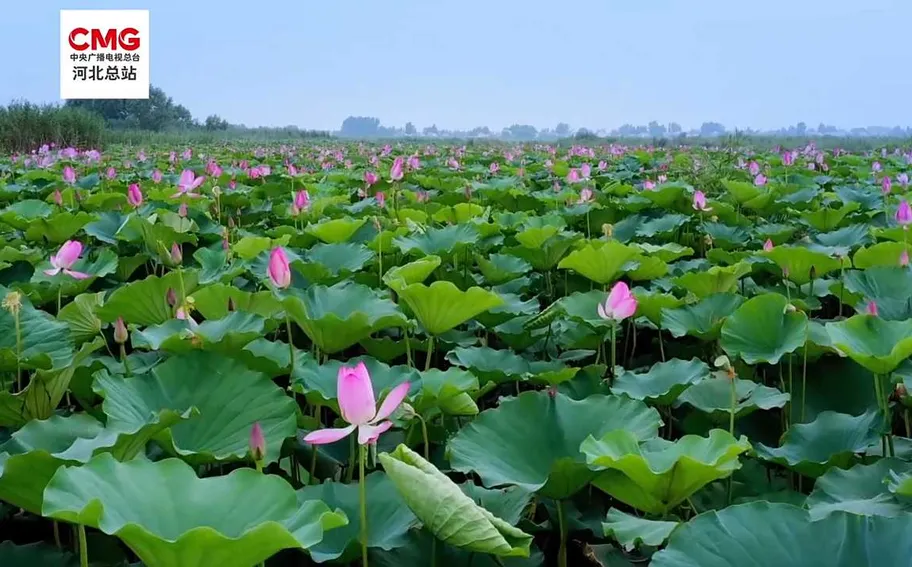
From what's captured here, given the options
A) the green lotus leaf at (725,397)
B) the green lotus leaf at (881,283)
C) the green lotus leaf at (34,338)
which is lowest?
the green lotus leaf at (725,397)

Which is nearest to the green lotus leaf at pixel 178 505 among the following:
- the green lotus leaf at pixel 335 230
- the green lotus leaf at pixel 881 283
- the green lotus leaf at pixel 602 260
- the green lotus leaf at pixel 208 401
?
the green lotus leaf at pixel 208 401

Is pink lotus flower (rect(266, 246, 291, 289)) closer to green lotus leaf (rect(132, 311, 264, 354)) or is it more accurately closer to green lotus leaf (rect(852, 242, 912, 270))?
green lotus leaf (rect(132, 311, 264, 354))

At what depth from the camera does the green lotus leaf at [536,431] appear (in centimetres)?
117

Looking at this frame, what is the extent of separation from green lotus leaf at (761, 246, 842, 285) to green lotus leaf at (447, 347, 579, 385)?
813 millimetres

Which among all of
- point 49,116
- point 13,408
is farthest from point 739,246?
point 49,116

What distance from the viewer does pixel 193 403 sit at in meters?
1.25

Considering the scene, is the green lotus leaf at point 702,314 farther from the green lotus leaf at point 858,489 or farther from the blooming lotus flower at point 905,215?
the blooming lotus flower at point 905,215

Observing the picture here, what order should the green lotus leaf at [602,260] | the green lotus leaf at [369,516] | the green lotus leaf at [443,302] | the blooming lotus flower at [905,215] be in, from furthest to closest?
the blooming lotus flower at [905,215] < the green lotus leaf at [602,260] < the green lotus leaf at [443,302] < the green lotus leaf at [369,516]

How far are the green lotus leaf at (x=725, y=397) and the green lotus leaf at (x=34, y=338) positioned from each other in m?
1.10

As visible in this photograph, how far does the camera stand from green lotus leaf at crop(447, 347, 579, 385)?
146cm

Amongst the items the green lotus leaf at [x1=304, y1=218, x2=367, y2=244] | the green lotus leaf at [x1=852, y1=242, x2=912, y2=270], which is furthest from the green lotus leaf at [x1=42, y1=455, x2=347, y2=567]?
the green lotus leaf at [x1=852, y1=242, x2=912, y2=270]

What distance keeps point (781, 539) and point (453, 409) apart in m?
0.60

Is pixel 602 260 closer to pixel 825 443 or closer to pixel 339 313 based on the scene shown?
pixel 339 313

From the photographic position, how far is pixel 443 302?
1.63 m
